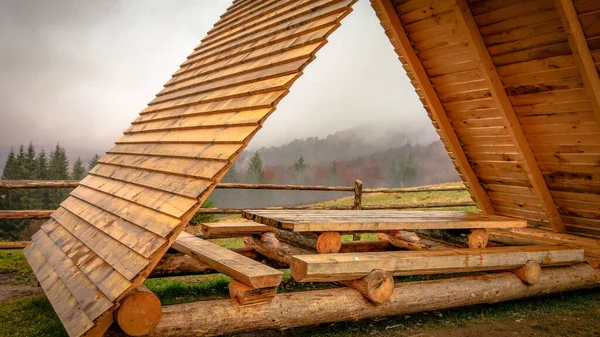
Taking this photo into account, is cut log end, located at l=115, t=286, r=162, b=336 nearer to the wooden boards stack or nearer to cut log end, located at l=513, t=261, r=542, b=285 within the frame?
the wooden boards stack

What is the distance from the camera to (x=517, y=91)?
4945mm

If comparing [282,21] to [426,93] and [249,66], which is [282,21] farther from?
[426,93]

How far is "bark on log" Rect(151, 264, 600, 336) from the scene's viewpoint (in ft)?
9.45

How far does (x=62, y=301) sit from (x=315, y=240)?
2.68 m

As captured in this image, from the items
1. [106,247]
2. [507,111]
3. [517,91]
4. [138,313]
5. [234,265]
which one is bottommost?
[138,313]

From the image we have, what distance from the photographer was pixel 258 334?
141 inches

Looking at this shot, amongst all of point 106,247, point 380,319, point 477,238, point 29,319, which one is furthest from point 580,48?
point 29,319

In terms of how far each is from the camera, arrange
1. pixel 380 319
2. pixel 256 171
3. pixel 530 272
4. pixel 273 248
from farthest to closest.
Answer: pixel 256 171 < pixel 273 248 < pixel 530 272 < pixel 380 319

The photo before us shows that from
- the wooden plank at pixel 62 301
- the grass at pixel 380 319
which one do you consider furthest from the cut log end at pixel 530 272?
the wooden plank at pixel 62 301

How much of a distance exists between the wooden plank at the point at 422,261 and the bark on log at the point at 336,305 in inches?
7.4

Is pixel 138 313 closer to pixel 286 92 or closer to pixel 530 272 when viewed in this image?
pixel 286 92

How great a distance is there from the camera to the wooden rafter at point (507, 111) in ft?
15.1

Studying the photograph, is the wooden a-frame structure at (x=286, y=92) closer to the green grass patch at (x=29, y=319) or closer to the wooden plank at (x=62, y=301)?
the wooden plank at (x=62, y=301)

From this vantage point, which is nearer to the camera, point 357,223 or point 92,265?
point 92,265
